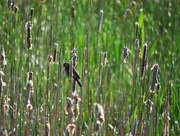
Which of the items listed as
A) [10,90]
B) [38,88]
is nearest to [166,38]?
[38,88]

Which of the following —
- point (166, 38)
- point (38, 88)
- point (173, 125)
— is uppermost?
point (166, 38)

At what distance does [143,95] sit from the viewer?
9.61ft

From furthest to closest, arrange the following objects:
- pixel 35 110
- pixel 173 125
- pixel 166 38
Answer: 1. pixel 166 38
2. pixel 173 125
3. pixel 35 110

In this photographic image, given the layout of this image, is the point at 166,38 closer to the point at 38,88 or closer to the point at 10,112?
the point at 38,88

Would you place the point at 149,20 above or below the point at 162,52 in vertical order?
above

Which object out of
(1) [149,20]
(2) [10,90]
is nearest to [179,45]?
(1) [149,20]

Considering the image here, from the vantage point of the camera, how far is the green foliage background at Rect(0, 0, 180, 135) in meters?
2.79

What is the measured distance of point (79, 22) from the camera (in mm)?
4590

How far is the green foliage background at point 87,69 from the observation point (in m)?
2.79

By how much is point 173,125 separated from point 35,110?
893 mm

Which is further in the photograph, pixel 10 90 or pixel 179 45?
pixel 179 45

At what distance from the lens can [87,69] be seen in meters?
2.72

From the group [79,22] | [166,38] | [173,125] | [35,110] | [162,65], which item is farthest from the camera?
[79,22]

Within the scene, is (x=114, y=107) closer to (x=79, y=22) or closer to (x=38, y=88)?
(x=38, y=88)
